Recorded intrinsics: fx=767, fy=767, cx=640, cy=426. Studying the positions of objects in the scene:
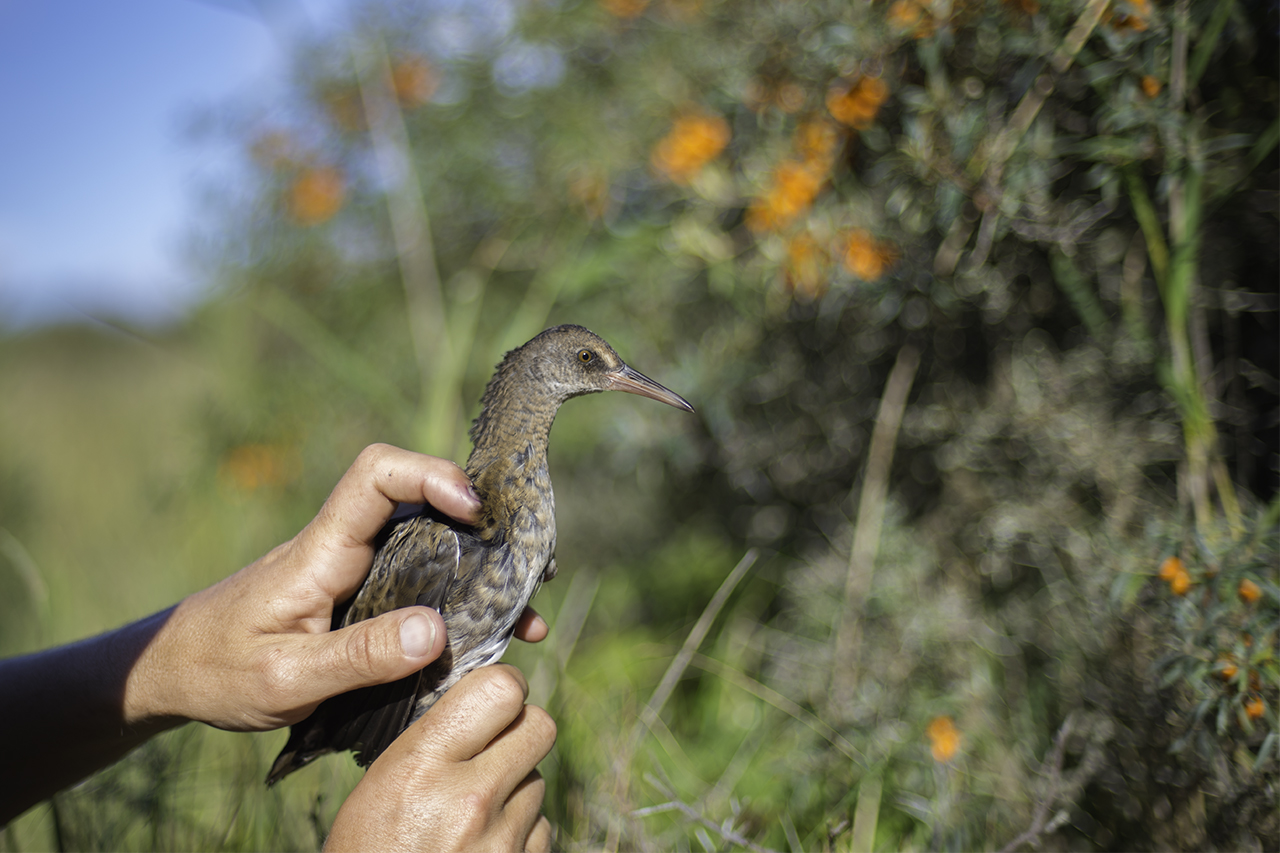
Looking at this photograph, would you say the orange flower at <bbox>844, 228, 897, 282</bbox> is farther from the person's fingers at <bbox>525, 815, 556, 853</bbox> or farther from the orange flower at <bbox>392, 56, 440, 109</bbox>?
the orange flower at <bbox>392, 56, 440, 109</bbox>

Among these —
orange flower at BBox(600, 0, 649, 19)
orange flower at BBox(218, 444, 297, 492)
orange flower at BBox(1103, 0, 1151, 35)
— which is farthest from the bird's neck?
orange flower at BBox(218, 444, 297, 492)

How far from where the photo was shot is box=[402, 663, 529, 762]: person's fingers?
1.44 metres

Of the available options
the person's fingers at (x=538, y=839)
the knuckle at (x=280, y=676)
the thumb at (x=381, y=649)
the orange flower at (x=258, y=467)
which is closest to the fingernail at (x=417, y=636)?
the thumb at (x=381, y=649)

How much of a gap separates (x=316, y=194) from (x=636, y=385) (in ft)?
9.04

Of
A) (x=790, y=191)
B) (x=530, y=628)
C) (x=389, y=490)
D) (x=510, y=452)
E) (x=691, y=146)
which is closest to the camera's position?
(x=389, y=490)

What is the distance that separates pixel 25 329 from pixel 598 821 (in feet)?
21.7

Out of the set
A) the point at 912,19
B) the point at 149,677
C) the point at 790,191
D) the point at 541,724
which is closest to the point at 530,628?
the point at 541,724

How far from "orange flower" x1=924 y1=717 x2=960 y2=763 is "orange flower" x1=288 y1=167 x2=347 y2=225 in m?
3.49

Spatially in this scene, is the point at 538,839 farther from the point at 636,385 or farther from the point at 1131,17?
the point at 1131,17

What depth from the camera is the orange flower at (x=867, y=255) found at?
7.51ft

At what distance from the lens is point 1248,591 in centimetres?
169

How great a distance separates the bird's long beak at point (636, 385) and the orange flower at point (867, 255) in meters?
0.85

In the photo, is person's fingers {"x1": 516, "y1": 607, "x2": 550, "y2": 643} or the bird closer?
the bird

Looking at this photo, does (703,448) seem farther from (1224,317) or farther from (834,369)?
(1224,317)
